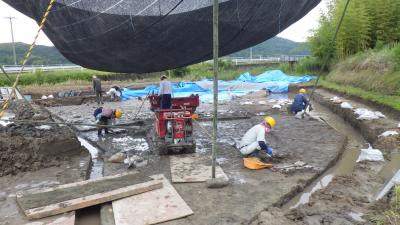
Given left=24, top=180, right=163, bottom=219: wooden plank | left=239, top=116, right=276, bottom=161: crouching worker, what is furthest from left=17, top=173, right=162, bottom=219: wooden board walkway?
left=239, top=116, right=276, bottom=161: crouching worker

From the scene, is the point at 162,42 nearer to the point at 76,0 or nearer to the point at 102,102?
the point at 76,0

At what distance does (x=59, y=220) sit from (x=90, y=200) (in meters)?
0.47

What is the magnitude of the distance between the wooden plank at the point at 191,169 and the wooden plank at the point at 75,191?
586 millimetres

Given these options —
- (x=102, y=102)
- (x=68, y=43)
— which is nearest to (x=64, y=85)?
(x=102, y=102)

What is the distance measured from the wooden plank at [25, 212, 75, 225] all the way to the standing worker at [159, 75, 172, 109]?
5.31 meters

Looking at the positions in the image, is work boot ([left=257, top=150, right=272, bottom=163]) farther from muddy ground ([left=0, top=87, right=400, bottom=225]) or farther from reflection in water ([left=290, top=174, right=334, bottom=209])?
reflection in water ([left=290, top=174, right=334, bottom=209])

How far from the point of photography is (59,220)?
4.23 meters

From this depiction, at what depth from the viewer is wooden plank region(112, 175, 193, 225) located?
4219 millimetres

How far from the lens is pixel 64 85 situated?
877 inches

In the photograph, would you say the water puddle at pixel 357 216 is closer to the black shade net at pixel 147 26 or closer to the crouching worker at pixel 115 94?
the black shade net at pixel 147 26

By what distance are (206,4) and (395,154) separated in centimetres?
475

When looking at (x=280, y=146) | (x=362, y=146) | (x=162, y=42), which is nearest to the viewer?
(x=162, y=42)

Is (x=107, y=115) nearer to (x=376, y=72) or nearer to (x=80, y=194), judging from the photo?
(x=80, y=194)

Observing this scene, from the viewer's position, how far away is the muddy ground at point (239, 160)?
468 cm
